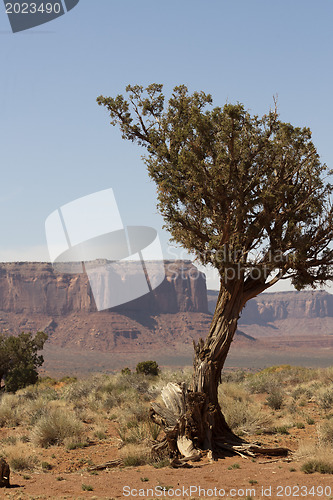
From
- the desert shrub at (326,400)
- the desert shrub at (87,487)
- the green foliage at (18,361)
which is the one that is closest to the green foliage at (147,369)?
the green foliage at (18,361)

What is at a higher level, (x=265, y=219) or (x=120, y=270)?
(x=120, y=270)

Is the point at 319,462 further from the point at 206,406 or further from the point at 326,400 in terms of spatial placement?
the point at 326,400

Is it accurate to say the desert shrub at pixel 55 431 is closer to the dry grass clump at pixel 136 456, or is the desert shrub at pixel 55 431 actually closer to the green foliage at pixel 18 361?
the dry grass clump at pixel 136 456

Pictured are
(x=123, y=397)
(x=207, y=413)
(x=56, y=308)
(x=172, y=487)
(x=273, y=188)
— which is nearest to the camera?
(x=172, y=487)

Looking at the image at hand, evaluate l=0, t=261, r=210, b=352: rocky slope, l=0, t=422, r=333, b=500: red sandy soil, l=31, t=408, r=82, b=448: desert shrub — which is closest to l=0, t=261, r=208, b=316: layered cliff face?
l=0, t=261, r=210, b=352: rocky slope

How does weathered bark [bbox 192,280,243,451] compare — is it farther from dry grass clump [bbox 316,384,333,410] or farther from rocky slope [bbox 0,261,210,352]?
rocky slope [bbox 0,261,210,352]

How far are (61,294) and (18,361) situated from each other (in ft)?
410

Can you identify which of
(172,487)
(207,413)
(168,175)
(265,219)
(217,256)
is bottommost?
(172,487)

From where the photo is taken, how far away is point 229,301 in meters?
14.2

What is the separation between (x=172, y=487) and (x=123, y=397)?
1306 cm

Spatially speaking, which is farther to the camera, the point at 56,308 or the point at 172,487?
the point at 56,308

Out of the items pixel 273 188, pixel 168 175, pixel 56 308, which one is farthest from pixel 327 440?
pixel 56 308

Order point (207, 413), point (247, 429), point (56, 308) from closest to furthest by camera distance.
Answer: point (207, 413) → point (247, 429) → point (56, 308)

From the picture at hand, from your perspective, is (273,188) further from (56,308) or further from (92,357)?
(56,308)
